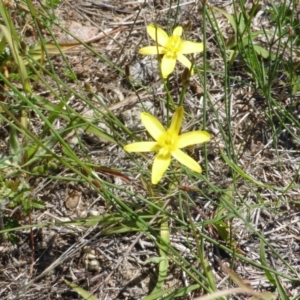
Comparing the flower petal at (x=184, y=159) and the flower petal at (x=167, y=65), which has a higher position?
the flower petal at (x=167, y=65)

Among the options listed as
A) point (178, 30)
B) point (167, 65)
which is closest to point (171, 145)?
point (167, 65)

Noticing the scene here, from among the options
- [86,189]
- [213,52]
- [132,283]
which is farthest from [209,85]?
[132,283]

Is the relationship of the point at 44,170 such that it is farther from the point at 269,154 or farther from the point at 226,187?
the point at 269,154

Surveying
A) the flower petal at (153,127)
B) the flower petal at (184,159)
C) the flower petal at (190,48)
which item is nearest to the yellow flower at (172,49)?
the flower petal at (190,48)

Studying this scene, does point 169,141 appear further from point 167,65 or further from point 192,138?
point 167,65

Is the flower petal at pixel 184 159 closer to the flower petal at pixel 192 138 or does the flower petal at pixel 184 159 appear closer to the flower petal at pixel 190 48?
the flower petal at pixel 192 138
